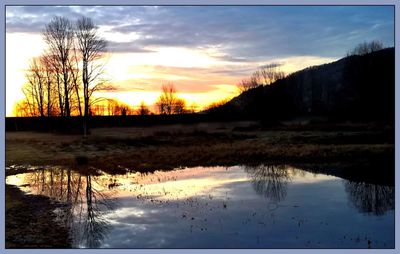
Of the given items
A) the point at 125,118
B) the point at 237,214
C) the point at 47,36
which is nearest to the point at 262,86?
the point at 125,118

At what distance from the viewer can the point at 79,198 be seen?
22859mm

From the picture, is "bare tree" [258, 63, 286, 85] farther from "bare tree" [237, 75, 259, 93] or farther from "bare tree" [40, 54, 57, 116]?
"bare tree" [40, 54, 57, 116]

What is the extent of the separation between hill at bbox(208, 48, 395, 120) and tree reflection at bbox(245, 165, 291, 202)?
163 ft

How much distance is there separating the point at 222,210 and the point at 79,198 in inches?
346

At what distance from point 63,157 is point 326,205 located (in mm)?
32572

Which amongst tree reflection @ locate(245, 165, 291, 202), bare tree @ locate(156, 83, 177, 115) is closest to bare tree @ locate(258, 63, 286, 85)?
bare tree @ locate(156, 83, 177, 115)

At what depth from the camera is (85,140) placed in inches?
2265

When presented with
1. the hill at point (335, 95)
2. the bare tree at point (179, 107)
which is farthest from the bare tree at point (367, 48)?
the bare tree at point (179, 107)

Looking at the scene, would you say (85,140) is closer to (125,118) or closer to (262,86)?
(125,118)

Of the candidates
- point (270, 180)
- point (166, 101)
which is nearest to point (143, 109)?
point (166, 101)

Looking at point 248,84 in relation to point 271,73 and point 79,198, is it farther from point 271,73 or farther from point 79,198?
point 79,198

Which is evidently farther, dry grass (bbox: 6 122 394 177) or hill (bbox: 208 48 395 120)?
hill (bbox: 208 48 395 120)

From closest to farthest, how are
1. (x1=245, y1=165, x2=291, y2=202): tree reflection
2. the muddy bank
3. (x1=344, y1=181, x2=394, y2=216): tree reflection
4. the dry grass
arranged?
the muddy bank
(x1=344, y1=181, x2=394, y2=216): tree reflection
(x1=245, y1=165, x2=291, y2=202): tree reflection
the dry grass

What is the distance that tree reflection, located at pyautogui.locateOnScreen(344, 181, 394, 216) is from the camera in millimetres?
18734
